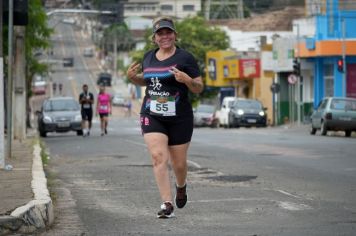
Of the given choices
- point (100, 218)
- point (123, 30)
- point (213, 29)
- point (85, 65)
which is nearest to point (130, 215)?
point (100, 218)

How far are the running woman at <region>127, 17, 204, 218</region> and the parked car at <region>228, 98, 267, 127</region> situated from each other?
133ft

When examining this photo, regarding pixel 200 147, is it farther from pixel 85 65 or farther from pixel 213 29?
pixel 85 65

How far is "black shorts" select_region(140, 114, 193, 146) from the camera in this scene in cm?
963

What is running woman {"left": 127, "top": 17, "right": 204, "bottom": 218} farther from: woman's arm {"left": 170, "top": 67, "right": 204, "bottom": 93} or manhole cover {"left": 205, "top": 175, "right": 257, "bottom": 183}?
manhole cover {"left": 205, "top": 175, "right": 257, "bottom": 183}

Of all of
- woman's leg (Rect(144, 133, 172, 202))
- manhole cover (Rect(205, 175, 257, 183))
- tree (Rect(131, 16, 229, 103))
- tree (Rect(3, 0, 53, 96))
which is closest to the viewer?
woman's leg (Rect(144, 133, 172, 202))

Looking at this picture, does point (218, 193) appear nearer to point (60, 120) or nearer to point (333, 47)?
point (60, 120)

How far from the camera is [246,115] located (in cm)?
5044

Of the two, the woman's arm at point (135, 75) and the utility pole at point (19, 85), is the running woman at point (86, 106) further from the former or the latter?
the woman's arm at point (135, 75)

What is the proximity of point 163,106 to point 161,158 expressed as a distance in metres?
0.52

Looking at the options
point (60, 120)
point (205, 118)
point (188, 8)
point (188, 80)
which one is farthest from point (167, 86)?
point (188, 8)

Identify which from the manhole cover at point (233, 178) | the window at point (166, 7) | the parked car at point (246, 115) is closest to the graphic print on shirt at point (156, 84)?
the manhole cover at point (233, 178)

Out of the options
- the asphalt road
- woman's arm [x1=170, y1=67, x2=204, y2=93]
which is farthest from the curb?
woman's arm [x1=170, y1=67, x2=204, y2=93]

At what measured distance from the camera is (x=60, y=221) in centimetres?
989

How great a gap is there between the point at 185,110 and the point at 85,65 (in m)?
133
